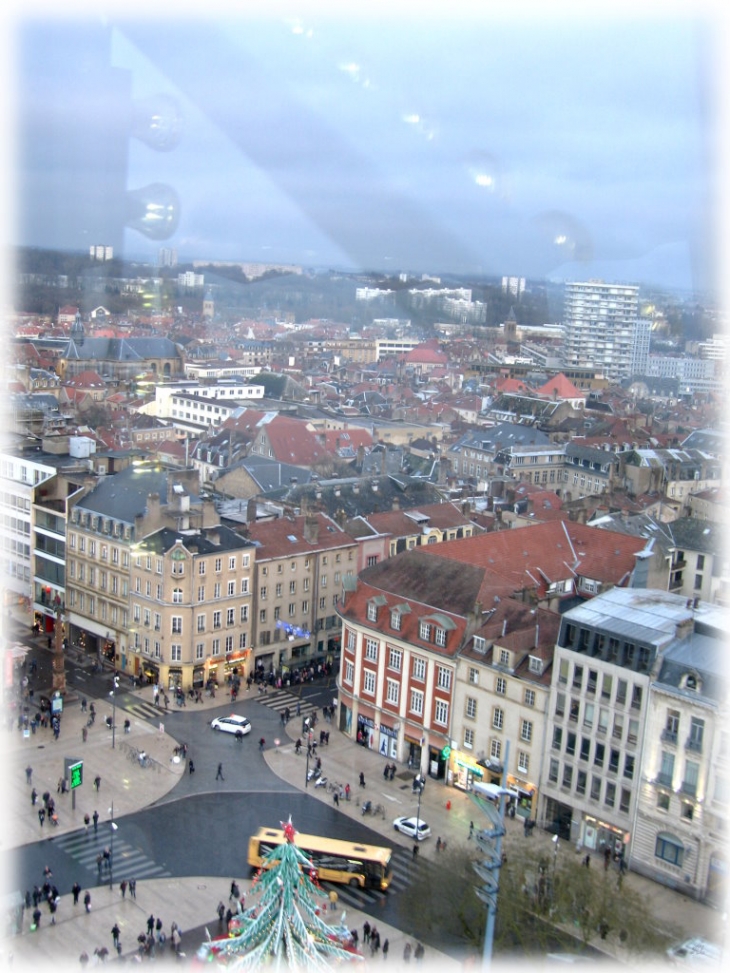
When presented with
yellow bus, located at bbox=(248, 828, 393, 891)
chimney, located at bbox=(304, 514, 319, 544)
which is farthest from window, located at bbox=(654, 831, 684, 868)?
chimney, located at bbox=(304, 514, 319, 544)

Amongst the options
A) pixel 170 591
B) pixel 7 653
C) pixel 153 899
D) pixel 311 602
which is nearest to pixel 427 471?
pixel 311 602

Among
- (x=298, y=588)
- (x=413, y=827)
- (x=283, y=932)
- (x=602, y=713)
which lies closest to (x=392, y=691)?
(x=413, y=827)

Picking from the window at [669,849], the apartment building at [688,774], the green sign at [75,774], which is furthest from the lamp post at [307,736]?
the window at [669,849]

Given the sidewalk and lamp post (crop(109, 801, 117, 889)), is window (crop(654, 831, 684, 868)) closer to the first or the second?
the sidewalk

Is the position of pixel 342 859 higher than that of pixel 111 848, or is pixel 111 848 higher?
pixel 342 859

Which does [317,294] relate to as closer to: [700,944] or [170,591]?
[170,591]

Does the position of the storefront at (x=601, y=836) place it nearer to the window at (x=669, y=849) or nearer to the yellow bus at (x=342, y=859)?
Answer: the window at (x=669, y=849)

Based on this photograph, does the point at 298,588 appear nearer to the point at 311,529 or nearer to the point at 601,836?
the point at 311,529
